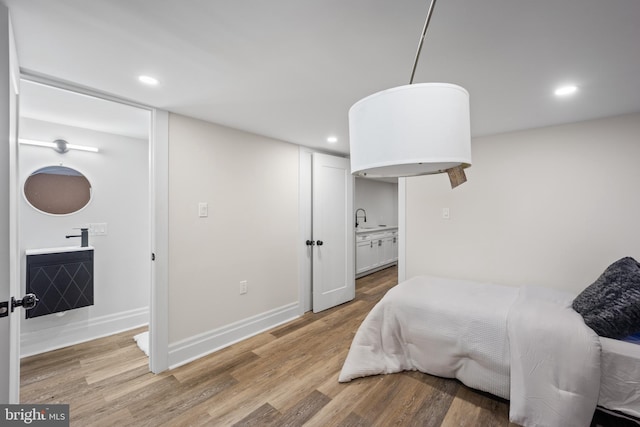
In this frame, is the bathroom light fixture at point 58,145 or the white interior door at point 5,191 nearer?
the white interior door at point 5,191

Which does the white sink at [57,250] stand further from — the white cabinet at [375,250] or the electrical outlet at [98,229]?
the white cabinet at [375,250]

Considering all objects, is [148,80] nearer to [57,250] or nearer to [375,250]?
[57,250]

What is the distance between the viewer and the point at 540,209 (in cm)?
273

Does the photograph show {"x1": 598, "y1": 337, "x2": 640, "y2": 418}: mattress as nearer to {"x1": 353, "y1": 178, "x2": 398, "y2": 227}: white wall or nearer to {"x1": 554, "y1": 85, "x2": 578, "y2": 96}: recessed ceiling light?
{"x1": 554, "y1": 85, "x2": 578, "y2": 96}: recessed ceiling light

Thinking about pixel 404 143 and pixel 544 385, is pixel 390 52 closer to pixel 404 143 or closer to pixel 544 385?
pixel 404 143

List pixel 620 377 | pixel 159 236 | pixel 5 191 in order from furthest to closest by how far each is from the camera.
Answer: pixel 159 236 → pixel 620 377 → pixel 5 191

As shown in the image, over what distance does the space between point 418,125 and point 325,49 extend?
0.87 metres

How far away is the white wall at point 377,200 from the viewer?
583 centimetres

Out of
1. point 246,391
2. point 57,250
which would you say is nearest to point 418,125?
point 246,391

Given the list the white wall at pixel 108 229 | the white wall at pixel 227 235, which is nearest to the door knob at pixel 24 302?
the white wall at pixel 227 235

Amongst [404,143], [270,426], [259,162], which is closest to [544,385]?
[270,426]

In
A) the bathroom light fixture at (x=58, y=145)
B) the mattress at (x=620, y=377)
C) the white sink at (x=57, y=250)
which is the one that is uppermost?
the bathroom light fixture at (x=58, y=145)

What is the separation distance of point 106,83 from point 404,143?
2.05m

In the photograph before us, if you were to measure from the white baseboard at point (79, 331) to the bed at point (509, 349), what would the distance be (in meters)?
2.54
